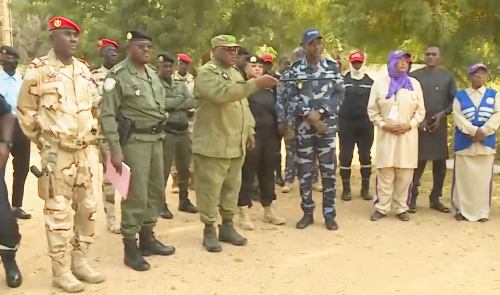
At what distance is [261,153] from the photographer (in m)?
6.50

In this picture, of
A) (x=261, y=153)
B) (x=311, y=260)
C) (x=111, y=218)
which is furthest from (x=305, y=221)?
(x=111, y=218)

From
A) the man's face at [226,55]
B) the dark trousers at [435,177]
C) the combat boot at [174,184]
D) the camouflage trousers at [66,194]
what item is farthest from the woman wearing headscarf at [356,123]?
the camouflage trousers at [66,194]

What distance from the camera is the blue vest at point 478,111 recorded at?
6.62 metres

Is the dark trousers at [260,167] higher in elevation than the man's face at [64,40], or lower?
lower

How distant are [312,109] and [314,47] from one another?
614 mm

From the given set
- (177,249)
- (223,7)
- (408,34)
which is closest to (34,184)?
(177,249)

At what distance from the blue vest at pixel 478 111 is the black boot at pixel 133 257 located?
372 centimetres

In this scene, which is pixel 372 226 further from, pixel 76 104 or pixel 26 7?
pixel 26 7

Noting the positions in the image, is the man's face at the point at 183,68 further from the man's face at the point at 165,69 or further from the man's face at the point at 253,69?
the man's face at the point at 253,69

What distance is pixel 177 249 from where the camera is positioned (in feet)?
18.9

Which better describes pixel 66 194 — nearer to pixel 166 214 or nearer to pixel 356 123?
pixel 166 214

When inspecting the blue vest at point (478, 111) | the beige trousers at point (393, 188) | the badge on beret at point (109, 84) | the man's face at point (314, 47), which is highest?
the man's face at point (314, 47)

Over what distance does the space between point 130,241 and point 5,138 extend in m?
1.36

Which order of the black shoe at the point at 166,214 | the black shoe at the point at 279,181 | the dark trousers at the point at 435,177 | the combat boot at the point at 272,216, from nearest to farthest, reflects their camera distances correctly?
the combat boot at the point at 272,216 → the black shoe at the point at 166,214 → the dark trousers at the point at 435,177 → the black shoe at the point at 279,181
